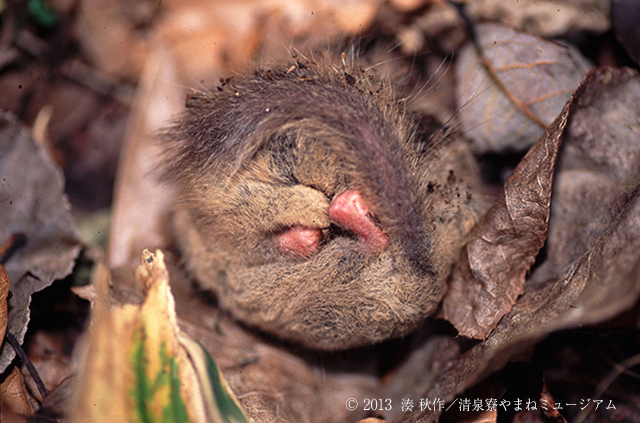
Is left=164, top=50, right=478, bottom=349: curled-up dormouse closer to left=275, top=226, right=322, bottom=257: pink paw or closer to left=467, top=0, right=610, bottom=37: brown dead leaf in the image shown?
left=275, top=226, right=322, bottom=257: pink paw

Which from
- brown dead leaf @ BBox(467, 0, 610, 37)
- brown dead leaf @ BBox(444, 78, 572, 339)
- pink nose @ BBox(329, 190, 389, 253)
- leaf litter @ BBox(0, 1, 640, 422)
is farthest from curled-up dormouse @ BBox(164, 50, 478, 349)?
brown dead leaf @ BBox(467, 0, 610, 37)

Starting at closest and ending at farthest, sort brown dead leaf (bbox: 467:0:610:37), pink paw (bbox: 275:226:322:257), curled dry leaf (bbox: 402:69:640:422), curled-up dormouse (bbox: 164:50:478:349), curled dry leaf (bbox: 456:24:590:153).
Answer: curled dry leaf (bbox: 402:69:640:422), curled-up dormouse (bbox: 164:50:478:349), pink paw (bbox: 275:226:322:257), curled dry leaf (bbox: 456:24:590:153), brown dead leaf (bbox: 467:0:610:37)

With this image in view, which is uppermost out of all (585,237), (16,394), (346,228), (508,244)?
(585,237)

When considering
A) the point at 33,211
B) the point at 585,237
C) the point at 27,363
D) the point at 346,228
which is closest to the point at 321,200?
the point at 346,228

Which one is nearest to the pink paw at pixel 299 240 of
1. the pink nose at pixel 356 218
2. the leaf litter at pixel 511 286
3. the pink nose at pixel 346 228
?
the pink nose at pixel 346 228

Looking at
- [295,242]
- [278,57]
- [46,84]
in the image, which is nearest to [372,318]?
[295,242]

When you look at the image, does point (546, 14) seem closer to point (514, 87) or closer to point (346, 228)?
point (514, 87)

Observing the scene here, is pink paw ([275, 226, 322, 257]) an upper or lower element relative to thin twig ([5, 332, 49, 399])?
upper
